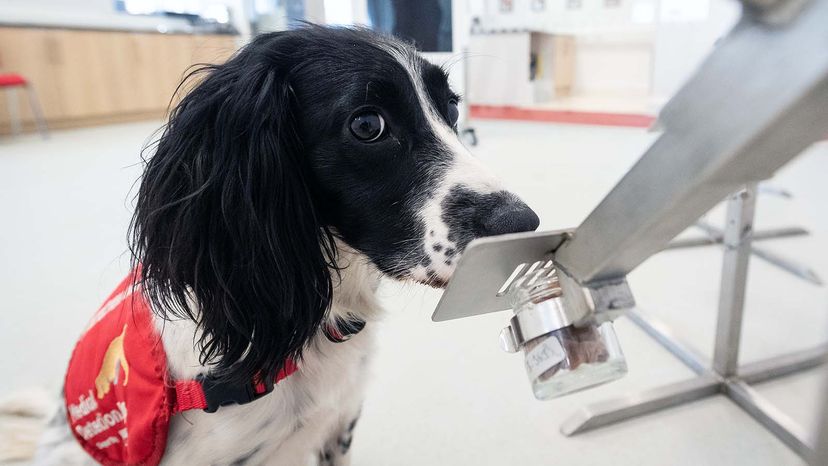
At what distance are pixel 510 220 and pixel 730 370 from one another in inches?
39.1

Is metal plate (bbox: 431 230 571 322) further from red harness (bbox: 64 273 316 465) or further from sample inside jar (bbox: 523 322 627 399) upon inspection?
red harness (bbox: 64 273 316 465)

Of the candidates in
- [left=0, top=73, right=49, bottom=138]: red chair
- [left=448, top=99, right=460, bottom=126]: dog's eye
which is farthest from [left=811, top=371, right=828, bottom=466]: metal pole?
[left=0, top=73, right=49, bottom=138]: red chair

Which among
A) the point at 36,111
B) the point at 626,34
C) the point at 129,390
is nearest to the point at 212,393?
the point at 129,390

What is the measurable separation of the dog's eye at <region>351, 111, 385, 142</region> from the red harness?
1.12 ft

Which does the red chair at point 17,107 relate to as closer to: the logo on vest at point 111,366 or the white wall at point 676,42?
the logo on vest at point 111,366

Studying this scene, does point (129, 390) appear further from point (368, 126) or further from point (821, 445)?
point (821, 445)

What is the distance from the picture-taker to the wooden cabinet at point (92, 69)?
5551 millimetres

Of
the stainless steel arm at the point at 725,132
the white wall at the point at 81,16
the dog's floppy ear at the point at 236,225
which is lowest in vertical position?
the dog's floppy ear at the point at 236,225

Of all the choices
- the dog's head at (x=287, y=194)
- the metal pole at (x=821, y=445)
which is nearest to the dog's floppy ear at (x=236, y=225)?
the dog's head at (x=287, y=194)

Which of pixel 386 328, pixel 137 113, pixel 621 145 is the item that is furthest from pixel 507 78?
pixel 386 328

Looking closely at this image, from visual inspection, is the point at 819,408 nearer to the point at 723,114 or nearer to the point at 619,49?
the point at 723,114

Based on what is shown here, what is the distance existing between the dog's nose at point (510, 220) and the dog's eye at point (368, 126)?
0.71ft

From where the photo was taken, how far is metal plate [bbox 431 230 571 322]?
1.31ft

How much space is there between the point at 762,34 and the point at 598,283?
0.20 meters
